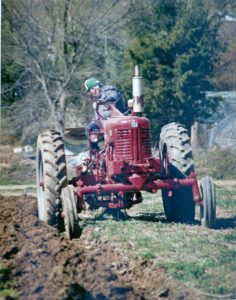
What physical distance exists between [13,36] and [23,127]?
1398 millimetres

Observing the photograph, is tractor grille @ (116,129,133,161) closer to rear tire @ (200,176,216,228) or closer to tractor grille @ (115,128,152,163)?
tractor grille @ (115,128,152,163)

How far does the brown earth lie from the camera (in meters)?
5.11

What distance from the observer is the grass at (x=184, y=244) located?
530 cm

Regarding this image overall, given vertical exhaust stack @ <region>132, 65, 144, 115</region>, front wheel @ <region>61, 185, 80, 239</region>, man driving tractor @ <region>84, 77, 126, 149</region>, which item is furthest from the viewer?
man driving tractor @ <region>84, 77, 126, 149</region>

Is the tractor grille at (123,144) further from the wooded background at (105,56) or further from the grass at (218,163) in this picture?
the grass at (218,163)

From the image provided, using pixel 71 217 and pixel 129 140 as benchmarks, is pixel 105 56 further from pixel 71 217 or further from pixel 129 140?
pixel 71 217

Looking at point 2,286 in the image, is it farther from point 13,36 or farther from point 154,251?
point 13,36

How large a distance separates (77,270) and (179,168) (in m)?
2.34

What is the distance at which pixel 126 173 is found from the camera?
750cm

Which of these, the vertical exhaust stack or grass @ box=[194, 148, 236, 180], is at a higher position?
the vertical exhaust stack

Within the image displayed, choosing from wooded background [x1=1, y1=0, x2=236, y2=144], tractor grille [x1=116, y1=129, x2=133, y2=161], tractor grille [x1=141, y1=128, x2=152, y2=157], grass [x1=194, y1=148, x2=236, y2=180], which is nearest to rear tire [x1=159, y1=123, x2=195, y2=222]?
tractor grille [x1=141, y1=128, x2=152, y2=157]

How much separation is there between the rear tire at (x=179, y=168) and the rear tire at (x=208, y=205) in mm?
381

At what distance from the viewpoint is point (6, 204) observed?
961 cm

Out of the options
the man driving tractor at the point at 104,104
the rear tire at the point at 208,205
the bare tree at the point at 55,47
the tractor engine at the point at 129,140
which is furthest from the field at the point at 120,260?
the bare tree at the point at 55,47
